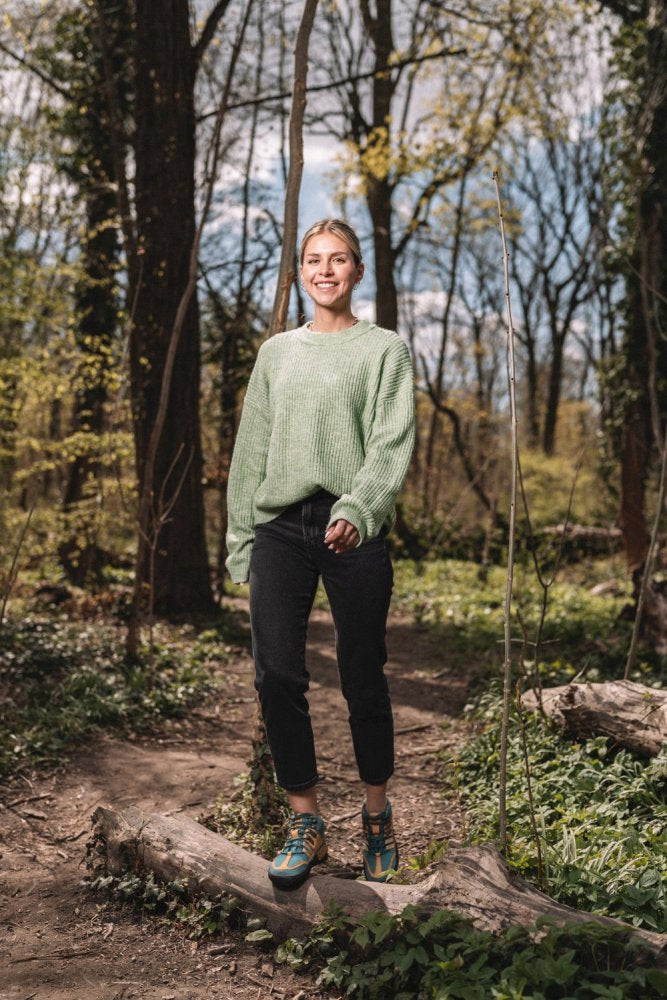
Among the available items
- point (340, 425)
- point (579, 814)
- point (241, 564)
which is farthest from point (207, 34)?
point (579, 814)

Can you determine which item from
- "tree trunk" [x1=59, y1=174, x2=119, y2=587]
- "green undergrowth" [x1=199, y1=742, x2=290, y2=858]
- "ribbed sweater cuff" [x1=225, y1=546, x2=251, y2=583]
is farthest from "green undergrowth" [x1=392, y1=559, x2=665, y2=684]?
"tree trunk" [x1=59, y1=174, x2=119, y2=587]

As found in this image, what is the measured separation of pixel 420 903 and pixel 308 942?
373 mm

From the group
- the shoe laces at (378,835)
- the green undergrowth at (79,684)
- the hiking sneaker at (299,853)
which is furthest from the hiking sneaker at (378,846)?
the green undergrowth at (79,684)

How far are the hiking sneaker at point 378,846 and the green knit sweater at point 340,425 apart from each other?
101cm

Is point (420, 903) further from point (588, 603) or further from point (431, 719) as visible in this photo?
point (588, 603)

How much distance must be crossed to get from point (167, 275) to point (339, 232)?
17.3ft

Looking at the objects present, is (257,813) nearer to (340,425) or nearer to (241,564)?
(241,564)

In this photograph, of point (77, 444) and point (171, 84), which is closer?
point (171, 84)

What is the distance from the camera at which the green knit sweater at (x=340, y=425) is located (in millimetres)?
2520

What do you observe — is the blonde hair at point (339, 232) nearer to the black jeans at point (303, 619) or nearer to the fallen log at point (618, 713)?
the black jeans at point (303, 619)

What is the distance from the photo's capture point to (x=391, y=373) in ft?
8.53

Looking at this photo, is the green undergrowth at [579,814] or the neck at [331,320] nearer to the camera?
the green undergrowth at [579,814]

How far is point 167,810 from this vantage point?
12.6 feet

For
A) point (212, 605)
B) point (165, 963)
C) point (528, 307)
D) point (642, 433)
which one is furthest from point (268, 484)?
point (528, 307)
